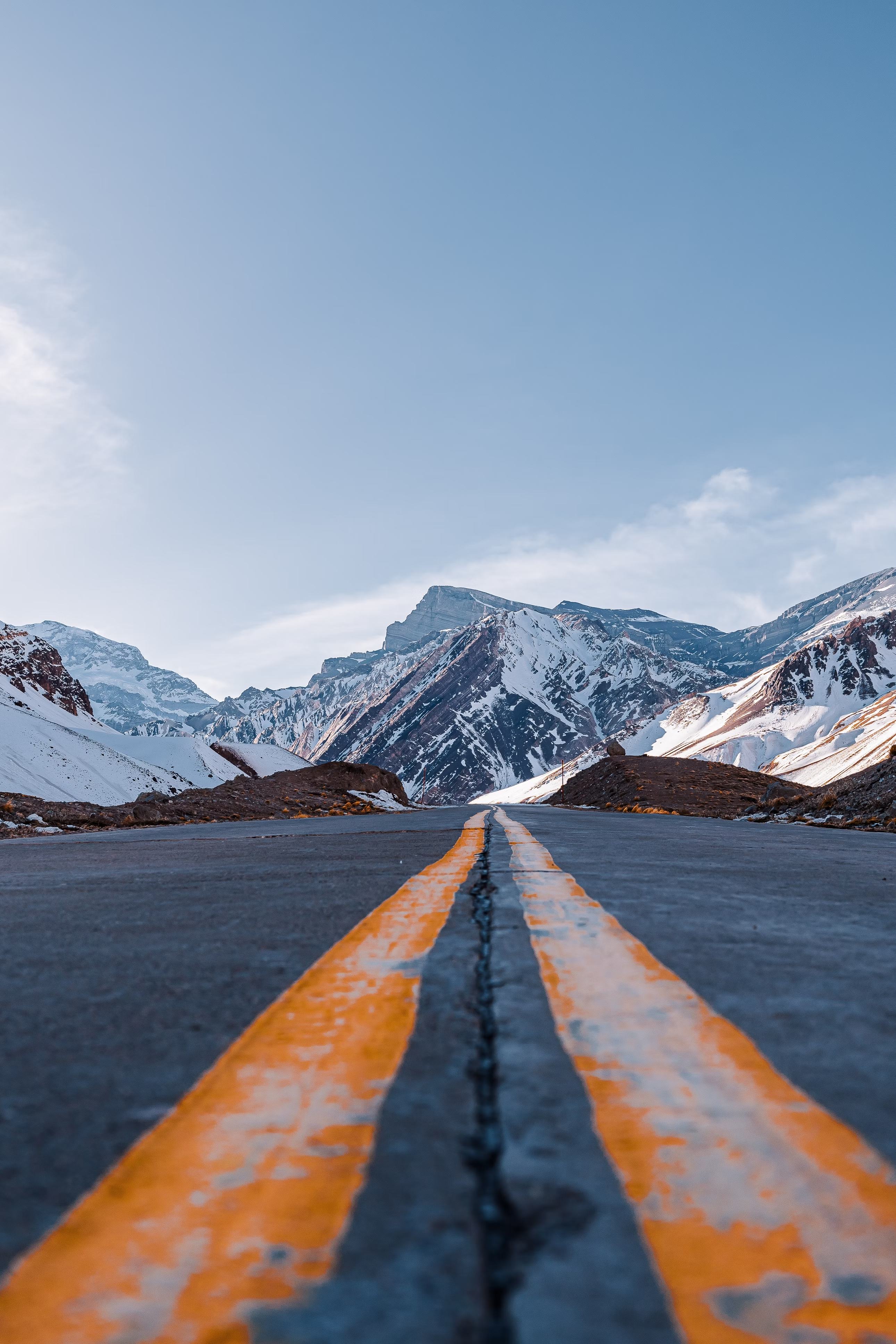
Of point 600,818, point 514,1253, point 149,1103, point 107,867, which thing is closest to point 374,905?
point 149,1103

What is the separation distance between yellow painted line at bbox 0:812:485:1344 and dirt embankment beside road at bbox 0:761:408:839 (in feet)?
38.0

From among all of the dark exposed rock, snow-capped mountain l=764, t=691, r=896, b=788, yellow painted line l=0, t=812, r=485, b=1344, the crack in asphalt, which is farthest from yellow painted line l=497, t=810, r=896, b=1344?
snow-capped mountain l=764, t=691, r=896, b=788

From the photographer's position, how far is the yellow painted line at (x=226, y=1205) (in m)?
0.73

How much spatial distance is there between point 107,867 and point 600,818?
37.7 feet

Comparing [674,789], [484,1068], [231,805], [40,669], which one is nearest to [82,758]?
[231,805]

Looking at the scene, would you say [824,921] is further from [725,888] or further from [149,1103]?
[149,1103]

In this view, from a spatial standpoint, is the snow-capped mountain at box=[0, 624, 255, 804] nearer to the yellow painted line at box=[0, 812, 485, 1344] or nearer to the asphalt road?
Result: the asphalt road

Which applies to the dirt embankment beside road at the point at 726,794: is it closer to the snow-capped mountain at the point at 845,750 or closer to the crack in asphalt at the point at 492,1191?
the crack in asphalt at the point at 492,1191

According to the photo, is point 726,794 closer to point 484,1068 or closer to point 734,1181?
point 484,1068

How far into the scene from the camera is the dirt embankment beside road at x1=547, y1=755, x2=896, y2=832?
13547 mm

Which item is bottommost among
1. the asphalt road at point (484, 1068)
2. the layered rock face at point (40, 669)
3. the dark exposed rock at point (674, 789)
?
the dark exposed rock at point (674, 789)

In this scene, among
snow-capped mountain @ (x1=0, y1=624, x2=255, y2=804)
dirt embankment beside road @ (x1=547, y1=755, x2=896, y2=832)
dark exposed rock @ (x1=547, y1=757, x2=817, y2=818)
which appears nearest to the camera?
dirt embankment beside road @ (x1=547, y1=755, x2=896, y2=832)

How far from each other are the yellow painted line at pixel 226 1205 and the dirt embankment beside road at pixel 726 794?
10.9 metres


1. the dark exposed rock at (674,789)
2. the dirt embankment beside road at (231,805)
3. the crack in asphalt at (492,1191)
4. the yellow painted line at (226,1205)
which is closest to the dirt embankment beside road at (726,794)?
the dark exposed rock at (674,789)
